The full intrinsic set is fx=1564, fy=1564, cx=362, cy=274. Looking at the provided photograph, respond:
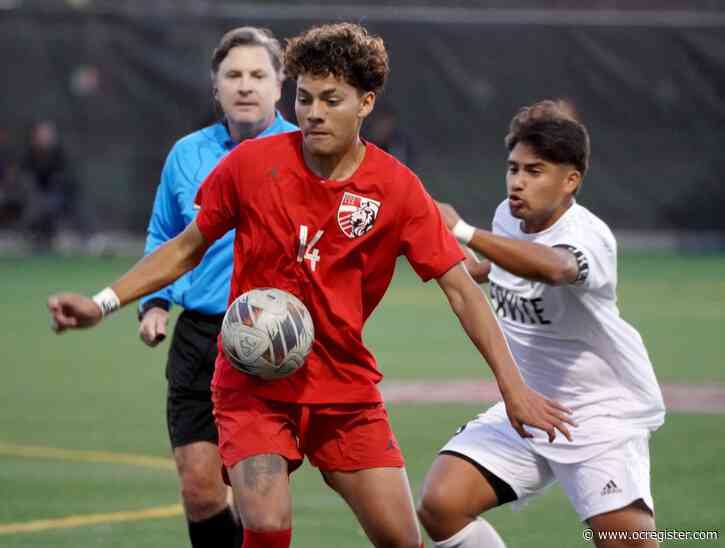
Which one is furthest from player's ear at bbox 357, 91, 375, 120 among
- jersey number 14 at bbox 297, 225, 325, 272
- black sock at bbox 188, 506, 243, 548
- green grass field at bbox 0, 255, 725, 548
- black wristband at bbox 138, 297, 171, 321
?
green grass field at bbox 0, 255, 725, 548

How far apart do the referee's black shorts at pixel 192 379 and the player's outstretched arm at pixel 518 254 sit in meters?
1.53

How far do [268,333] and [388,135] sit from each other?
68.3 ft

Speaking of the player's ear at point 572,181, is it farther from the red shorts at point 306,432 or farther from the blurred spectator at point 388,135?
the blurred spectator at point 388,135

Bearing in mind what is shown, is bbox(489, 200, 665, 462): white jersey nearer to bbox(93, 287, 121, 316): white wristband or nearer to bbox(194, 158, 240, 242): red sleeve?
bbox(194, 158, 240, 242): red sleeve

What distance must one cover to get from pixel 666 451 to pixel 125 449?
3718mm

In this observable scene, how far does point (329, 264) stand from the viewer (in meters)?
5.88

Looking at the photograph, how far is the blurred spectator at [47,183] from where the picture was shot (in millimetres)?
25766

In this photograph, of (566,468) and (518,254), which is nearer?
(518,254)

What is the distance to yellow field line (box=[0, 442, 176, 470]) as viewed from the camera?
10.3 m

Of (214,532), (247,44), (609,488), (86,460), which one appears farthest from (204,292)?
(86,460)

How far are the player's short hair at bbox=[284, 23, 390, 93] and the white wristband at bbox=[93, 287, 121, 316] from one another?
109cm

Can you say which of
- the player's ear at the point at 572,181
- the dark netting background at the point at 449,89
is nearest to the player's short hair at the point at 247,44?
the player's ear at the point at 572,181

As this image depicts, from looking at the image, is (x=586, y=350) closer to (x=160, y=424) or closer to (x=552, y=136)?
(x=552, y=136)

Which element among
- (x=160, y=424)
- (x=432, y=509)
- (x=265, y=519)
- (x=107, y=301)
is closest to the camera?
(x=265, y=519)
